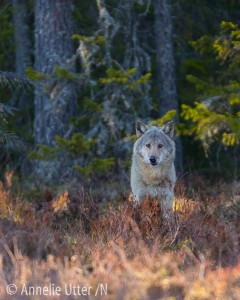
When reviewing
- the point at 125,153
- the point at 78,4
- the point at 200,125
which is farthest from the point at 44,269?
the point at 78,4

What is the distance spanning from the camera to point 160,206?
34.4ft

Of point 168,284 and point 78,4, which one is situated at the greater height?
point 78,4

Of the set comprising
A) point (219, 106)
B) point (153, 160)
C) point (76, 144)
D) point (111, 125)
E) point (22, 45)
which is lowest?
point (76, 144)

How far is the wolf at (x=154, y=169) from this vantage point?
420 inches

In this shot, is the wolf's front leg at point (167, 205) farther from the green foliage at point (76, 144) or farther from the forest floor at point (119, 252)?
the green foliage at point (76, 144)

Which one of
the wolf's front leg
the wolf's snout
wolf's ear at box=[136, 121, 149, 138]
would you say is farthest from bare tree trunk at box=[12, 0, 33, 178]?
the wolf's front leg

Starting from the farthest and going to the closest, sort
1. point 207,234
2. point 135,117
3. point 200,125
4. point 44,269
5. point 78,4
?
point 78,4 → point 135,117 → point 200,125 → point 207,234 → point 44,269

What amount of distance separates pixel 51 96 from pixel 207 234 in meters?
8.78

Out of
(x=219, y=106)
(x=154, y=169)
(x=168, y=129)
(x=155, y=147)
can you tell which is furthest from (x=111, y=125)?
(x=154, y=169)

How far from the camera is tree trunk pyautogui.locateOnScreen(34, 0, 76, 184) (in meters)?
17.2

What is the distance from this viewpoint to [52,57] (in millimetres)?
17406

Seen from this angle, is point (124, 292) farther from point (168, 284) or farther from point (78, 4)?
point (78, 4)

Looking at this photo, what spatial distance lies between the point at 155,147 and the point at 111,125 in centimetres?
544

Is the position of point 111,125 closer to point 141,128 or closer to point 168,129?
point 141,128
